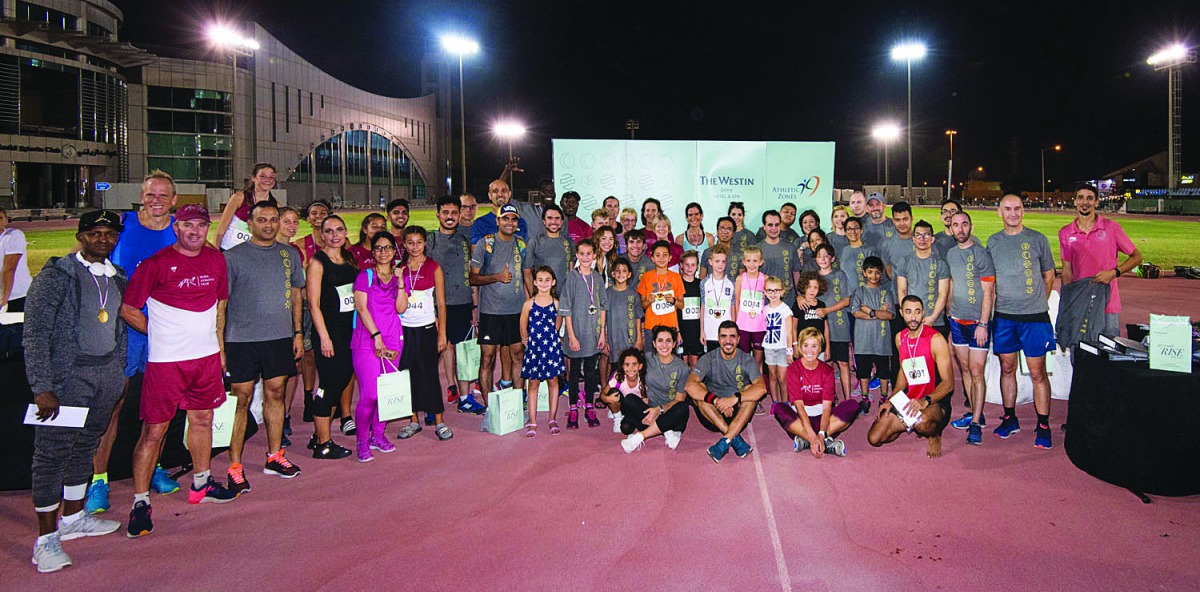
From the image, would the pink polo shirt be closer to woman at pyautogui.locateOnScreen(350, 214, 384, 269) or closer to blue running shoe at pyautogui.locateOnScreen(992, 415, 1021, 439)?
blue running shoe at pyautogui.locateOnScreen(992, 415, 1021, 439)

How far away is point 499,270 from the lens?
7121 millimetres

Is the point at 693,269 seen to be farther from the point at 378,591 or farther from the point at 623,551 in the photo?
the point at 378,591

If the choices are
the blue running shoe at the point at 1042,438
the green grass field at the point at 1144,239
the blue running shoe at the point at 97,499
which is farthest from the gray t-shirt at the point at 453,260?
the green grass field at the point at 1144,239

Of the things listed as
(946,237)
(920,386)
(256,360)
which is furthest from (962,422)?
(256,360)

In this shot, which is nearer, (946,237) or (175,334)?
(175,334)

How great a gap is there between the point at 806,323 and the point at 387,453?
13.7 ft

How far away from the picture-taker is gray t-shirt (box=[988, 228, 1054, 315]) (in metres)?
6.24

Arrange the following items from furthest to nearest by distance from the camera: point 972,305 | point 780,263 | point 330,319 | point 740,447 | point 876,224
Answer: point 876,224, point 780,263, point 972,305, point 740,447, point 330,319

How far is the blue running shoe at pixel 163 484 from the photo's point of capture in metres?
5.23

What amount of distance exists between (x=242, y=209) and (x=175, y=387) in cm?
221

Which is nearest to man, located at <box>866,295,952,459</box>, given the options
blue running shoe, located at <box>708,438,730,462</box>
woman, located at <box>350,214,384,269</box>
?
blue running shoe, located at <box>708,438,730,462</box>

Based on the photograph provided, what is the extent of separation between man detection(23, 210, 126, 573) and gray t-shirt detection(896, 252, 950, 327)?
6.12m

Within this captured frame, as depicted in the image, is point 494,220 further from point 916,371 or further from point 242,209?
point 916,371

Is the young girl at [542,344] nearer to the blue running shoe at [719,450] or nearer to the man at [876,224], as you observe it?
the blue running shoe at [719,450]
